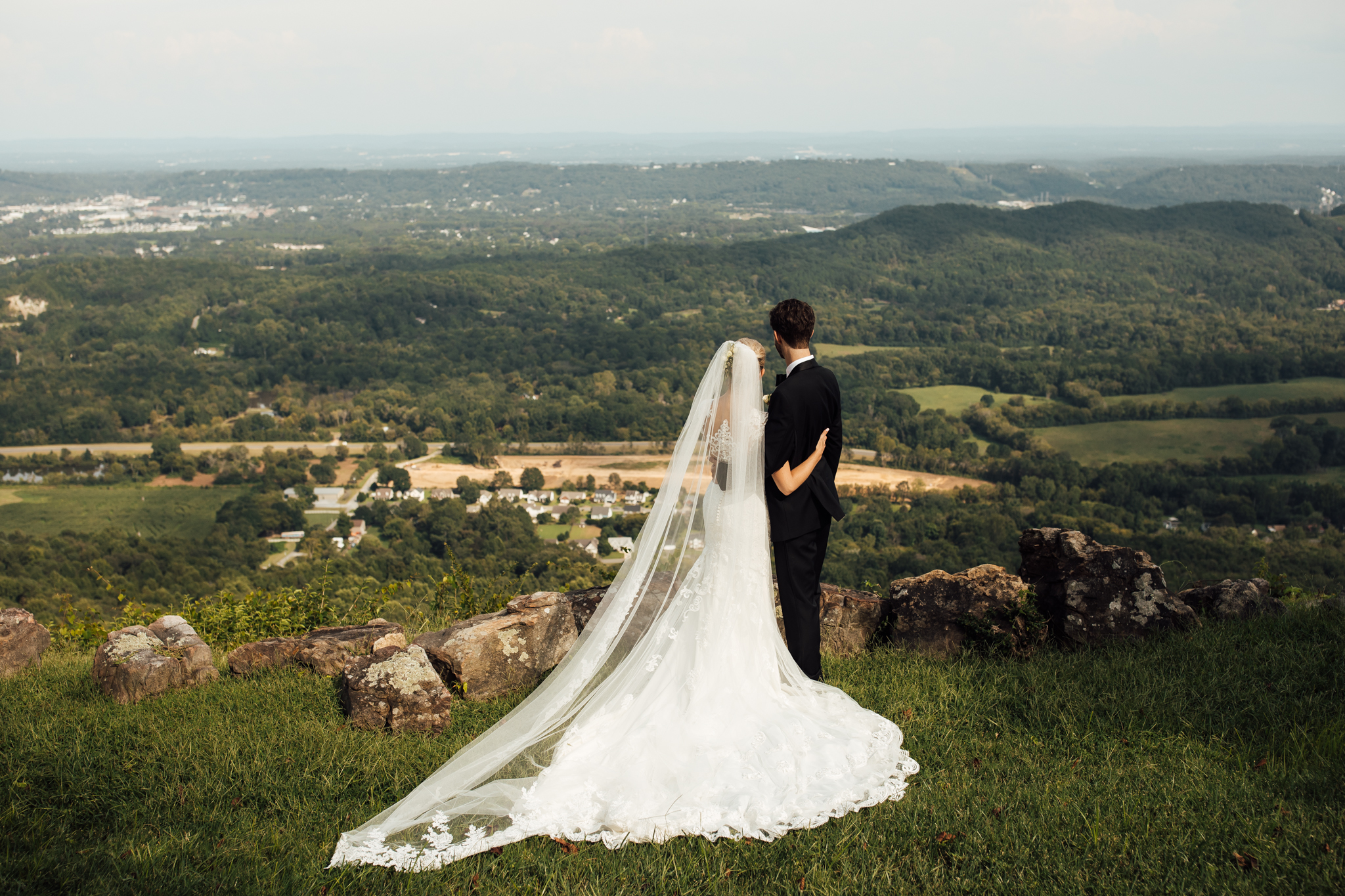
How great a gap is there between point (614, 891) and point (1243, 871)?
7.40 ft

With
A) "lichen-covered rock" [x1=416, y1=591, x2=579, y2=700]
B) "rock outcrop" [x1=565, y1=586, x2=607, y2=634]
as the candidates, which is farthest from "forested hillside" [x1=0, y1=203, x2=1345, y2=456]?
"lichen-covered rock" [x1=416, y1=591, x2=579, y2=700]

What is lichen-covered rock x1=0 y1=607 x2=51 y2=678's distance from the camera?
5711mm

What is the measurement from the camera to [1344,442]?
40594 millimetres

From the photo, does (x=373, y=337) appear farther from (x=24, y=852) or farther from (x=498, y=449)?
(x=24, y=852)

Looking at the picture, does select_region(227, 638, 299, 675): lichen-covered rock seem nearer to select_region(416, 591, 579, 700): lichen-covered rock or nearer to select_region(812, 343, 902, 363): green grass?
select_region(416, 591, 579, 700): lichen-covered rock

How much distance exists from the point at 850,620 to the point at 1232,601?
2.57 metres

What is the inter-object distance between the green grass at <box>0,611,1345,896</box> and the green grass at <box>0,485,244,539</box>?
1283 inches

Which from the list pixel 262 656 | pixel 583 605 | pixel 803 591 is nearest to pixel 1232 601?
pixel 803 591

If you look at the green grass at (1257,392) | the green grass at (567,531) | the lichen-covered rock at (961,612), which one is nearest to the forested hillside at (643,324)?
the green grass at (1257,392)

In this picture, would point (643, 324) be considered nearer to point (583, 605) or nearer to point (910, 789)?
point (583, 605)

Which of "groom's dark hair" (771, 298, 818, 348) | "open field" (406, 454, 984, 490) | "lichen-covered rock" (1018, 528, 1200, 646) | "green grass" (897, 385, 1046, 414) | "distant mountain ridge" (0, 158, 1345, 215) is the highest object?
"distant mountain ridge" (0, 158, 1345, 215)

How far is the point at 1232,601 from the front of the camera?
5.55m

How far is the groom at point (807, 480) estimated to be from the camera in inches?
174

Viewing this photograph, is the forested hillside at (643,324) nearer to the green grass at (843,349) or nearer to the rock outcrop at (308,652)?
the green grass at (843,349)
